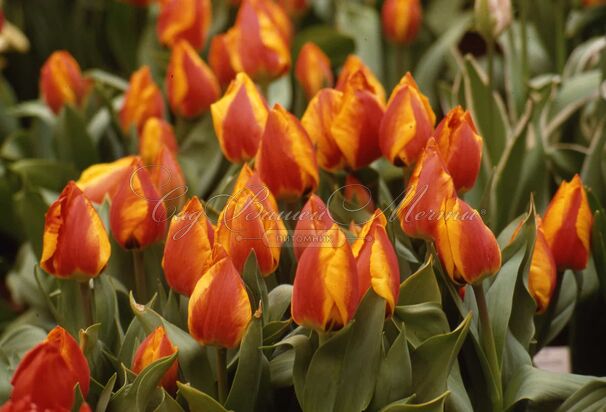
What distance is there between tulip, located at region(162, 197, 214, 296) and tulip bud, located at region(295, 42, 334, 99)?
1.70ft

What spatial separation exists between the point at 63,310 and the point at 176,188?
0.14 m

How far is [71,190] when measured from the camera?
0.78m

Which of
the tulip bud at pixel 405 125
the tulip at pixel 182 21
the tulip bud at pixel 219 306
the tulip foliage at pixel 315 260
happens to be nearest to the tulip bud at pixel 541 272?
the tulip foliage at pixel 315 260

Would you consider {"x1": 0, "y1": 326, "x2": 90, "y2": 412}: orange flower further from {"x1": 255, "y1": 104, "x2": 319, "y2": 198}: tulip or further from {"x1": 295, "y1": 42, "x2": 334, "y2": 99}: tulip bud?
{"x1": 295, "y1": 42, "x2": 334, "y2": 99}: tulip bud

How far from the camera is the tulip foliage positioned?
71 centimetres

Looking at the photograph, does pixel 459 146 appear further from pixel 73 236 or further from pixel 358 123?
pixel 73 236

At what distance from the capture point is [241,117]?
903mm

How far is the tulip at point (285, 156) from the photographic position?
0.82 metres

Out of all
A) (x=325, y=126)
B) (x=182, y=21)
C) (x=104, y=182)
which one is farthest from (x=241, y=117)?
(x=182, y=21)

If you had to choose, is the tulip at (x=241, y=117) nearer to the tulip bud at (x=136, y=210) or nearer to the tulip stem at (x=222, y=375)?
the tulip bud at (x=136, y=210)

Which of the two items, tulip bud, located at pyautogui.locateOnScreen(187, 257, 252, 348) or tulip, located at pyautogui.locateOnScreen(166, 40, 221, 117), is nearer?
tulip bud, located at pyautogui.locateOnScreen(187, 257, 252, 348)

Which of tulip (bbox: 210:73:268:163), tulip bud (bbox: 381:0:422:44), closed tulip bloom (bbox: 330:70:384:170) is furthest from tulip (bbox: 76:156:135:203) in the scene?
tulip bud (bbox: 381:0:422:44)

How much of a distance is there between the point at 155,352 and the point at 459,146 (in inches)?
10.8

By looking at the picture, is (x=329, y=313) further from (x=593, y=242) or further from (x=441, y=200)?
(x=593, y=242)
